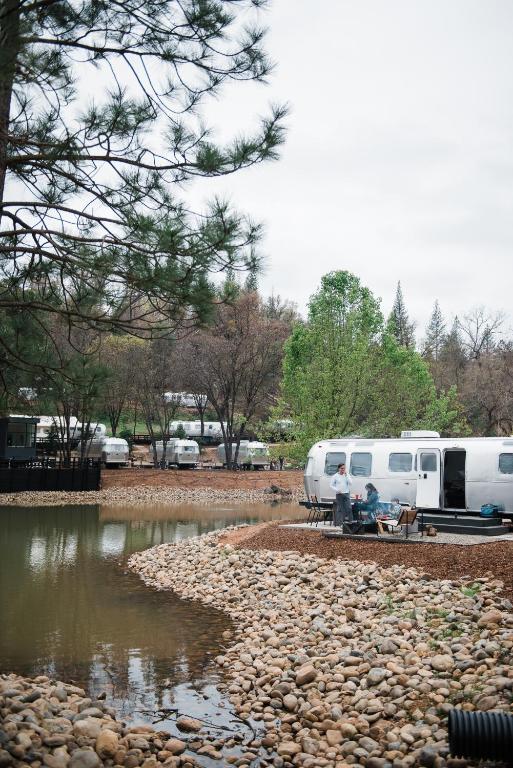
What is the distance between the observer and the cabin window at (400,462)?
63.9 ft

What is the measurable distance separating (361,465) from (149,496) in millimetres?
21031

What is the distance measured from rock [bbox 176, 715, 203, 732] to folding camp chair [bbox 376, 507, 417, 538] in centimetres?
807

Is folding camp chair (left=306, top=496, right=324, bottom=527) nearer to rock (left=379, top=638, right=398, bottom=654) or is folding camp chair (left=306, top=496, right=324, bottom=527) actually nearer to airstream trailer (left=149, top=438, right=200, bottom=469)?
rock (left=379, top=638, right=398, bottom=654)

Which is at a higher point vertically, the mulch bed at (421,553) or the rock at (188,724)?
the mulch bed at (421,553)

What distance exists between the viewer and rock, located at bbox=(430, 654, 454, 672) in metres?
8.64

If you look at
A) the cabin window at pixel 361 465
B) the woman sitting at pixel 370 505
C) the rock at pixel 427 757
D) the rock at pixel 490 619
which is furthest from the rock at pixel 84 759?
the cabin window at pixel 361 465

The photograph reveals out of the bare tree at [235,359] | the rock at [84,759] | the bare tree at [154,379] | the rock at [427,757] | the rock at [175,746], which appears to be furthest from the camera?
the bare tree at [154,379]

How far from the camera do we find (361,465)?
65.7 feet

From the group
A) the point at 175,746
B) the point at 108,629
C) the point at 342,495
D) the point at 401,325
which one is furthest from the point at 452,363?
the point at 175,746

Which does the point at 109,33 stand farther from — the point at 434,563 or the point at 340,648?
the point at 434,563

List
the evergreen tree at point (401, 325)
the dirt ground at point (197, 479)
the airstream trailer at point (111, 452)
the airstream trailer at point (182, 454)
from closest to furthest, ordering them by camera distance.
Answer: the dirt ground at point (197, 479) < the airstream trailer at point (111, 452) < the airstream trailer at point (182, 454) < the evergreen tree at point (401, 325)

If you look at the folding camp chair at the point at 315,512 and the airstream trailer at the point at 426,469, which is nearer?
the airstream trailer at the point at 426,469

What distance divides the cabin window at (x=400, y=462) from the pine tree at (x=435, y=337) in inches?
1827

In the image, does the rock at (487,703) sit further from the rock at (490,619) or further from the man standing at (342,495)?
the man standing at (342,495)
